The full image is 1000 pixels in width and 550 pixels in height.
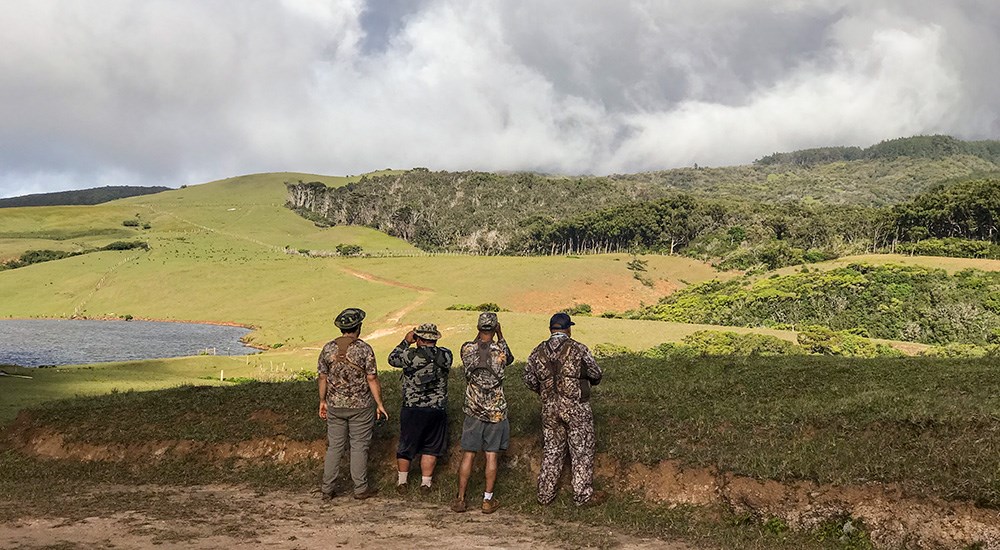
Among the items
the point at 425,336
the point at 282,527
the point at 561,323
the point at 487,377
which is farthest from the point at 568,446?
the point at 282,527

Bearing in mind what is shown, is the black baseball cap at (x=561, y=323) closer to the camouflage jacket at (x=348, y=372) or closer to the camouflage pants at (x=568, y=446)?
the camouflage pants at (x=568, y=446)

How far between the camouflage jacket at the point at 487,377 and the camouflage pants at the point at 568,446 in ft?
2.47

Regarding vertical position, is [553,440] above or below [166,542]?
above

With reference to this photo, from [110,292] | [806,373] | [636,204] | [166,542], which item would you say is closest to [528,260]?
[636,204]

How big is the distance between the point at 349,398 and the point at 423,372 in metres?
1.20

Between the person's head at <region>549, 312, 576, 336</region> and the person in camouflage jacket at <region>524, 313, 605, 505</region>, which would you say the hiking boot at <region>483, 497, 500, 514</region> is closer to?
the person in camouflage jacket at <region>524, 313, 605, 505</region>

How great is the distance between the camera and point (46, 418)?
14219mm

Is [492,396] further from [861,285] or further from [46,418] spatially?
[861,285]

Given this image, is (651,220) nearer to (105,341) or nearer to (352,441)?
(105,341)

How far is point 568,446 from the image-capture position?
957cm

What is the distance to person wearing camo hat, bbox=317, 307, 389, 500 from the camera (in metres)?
10.1

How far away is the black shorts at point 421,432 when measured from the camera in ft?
34.1

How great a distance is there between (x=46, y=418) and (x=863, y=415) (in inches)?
631

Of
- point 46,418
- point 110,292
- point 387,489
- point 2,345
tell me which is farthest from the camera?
point 110,292
